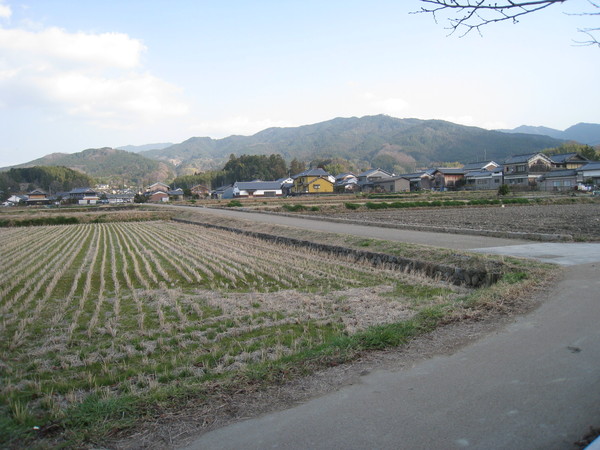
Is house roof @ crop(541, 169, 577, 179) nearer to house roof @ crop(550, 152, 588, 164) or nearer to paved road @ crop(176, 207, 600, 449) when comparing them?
house roof @ crop(550, 152, 588, 164)

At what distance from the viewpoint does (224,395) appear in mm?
3424

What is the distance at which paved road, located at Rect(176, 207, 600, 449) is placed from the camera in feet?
8.73

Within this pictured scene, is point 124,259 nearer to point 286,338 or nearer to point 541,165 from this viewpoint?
point 286,338

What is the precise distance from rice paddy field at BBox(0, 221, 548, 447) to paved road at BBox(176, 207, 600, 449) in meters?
0.95

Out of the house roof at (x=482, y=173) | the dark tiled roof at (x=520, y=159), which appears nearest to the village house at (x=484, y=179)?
the house roof at (x=482, y=173)

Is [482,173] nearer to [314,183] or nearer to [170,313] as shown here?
[314,183]

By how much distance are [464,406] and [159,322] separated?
466 cm

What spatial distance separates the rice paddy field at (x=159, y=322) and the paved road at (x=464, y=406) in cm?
95

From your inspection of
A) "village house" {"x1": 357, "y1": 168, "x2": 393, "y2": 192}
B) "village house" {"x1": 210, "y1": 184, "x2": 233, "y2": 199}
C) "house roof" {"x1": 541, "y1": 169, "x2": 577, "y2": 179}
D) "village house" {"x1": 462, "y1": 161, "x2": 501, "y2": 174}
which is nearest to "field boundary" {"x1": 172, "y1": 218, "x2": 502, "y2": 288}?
"house roof" {"x1": 541, "y1": 169, "x2": 577, "y2": 179}

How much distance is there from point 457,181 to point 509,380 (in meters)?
67.6

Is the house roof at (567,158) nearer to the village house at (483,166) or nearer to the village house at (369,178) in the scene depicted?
the village house at (483,166)

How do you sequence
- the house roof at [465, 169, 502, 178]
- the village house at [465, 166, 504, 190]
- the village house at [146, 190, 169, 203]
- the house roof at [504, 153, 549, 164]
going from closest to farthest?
the house roof at [504, 153, 549, 164]
the village house at [465, 166, 504, 190]
the house roof at [465, 169, 502, 178]
the village house at [146, 190, 169, 203]

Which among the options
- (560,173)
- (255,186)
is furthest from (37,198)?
(560,173)

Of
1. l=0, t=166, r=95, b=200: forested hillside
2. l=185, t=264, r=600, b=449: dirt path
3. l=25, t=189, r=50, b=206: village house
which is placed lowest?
l=185, t=264, r=600, b=449: dirt path
